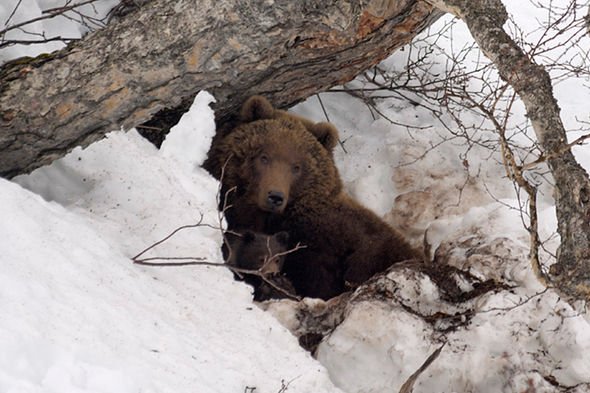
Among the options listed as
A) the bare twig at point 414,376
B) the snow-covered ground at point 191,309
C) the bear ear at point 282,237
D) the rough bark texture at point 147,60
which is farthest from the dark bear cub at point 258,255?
the bare twig at point 414,376

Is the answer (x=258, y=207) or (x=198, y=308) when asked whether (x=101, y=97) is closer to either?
(x=198, y=308)

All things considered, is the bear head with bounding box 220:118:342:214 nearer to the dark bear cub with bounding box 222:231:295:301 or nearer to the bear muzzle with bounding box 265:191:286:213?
the bear muzzle with bounding box 265:191:286:213

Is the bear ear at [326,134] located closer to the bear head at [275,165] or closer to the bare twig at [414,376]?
the bear head at [275,165]

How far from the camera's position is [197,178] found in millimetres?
5793

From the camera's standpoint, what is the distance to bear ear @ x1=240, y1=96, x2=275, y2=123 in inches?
258

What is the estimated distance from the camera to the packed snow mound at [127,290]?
350cm

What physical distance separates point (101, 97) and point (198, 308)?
1.45 meters

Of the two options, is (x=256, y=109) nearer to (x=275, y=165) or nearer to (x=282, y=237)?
(x=275, y=165)

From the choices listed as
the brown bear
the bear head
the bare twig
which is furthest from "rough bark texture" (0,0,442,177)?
the bare twig

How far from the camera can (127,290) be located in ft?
14.4

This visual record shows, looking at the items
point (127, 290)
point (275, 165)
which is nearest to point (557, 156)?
point (127, 290)

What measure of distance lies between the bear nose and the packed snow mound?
94 centimetres

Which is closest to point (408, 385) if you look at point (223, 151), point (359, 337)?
point (359, 337)

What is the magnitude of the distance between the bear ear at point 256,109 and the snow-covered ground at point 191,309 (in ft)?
2.49
